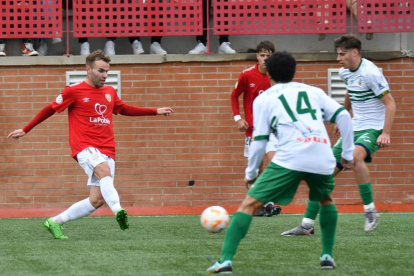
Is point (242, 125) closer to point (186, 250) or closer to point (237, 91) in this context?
point (237, 91)

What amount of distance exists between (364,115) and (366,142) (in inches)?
14.1

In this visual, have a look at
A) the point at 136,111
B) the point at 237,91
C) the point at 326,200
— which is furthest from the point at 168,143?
the point at 326,200

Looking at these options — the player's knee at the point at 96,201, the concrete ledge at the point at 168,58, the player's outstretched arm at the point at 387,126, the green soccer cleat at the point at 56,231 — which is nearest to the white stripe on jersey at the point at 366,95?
the player's outstretched arm at the point at 387,126

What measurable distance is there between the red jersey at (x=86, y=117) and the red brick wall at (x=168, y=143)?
4.15 meters

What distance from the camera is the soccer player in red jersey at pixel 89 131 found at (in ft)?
28.3

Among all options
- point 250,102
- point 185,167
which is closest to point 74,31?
point 185,167

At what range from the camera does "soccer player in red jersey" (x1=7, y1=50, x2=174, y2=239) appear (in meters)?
8.64

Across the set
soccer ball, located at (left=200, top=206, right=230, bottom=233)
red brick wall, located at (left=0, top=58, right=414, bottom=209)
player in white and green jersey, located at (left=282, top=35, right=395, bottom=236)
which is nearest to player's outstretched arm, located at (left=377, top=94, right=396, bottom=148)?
player in white and green jersey, located at (left=282, top=35, right=395, bottom=236)

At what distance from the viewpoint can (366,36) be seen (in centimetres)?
1370

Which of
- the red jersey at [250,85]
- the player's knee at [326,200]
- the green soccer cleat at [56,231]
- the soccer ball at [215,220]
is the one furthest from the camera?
the red jersey at [250,85]

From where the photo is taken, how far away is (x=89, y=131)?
28.8 feet

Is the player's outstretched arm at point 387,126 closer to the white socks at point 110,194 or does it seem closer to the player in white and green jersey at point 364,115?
the player in white and green jersey at point 364,115

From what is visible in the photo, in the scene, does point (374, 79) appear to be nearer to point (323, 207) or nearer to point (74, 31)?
point (323, 207)

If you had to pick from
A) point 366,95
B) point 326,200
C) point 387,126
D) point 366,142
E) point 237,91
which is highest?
point 237,91
